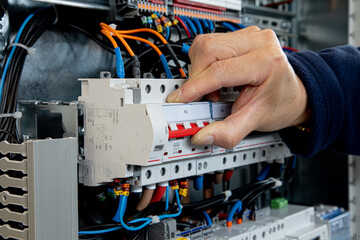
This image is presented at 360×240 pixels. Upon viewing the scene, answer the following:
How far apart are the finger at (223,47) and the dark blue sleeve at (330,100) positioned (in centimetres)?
17

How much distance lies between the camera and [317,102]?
4.07ft

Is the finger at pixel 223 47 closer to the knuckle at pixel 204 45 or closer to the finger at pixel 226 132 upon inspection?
the knuckle at pixel 204 45

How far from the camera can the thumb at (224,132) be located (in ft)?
3.55

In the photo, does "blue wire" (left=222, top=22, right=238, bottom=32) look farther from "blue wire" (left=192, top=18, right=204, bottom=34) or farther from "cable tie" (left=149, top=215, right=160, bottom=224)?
"cable tie" (left=149, top=215, right=160, bottom=224)

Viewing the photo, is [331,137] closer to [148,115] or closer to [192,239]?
[192,239]

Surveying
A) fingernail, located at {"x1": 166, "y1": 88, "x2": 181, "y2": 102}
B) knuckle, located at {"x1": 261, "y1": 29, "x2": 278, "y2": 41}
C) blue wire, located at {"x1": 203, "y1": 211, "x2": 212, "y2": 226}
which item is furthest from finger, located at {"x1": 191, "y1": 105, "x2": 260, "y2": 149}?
blue wire, located at {"x1": 203, "y1": 211, "x2": 212, "y2": 226}

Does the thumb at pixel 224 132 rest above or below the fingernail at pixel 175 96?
below

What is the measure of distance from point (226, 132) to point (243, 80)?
138 mm

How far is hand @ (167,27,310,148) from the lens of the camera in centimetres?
109

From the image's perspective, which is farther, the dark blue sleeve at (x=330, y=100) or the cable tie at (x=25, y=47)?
the dark blue sleeve at (x=330, y=100)

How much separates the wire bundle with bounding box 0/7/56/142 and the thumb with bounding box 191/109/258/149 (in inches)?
18.4

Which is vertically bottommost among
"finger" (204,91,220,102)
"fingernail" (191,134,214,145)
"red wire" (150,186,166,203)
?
"red wire" (150,186,166,203)

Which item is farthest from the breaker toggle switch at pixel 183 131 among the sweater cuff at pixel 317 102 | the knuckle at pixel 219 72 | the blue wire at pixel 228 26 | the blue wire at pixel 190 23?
the blue wire at pixel 228 26

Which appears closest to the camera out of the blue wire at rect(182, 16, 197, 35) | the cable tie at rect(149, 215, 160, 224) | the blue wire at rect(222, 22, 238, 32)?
the cable tie at rect(149, 215, 160, 224)
